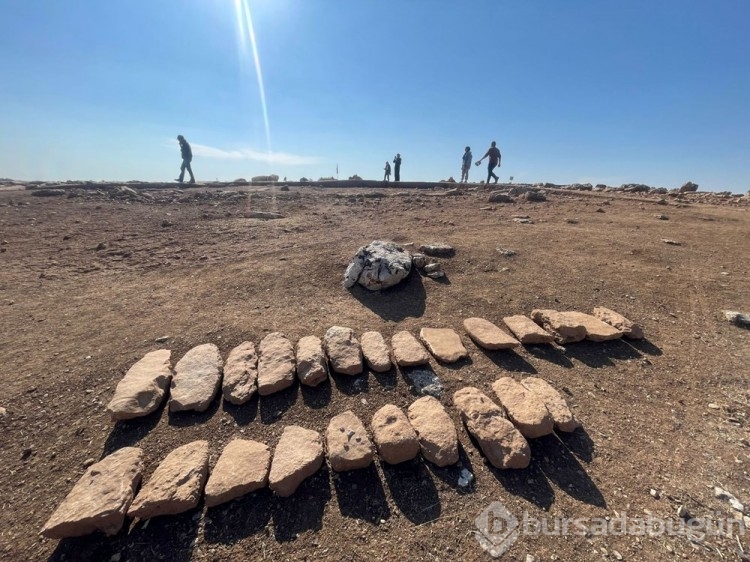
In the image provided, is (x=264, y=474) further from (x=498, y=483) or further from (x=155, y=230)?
(x=155, y=230)

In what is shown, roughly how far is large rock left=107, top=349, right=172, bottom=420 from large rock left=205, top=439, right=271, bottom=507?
0.86m

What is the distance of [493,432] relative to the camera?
229 centimetres

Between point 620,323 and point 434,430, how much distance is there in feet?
8.86

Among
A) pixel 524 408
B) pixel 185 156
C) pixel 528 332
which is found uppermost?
pixel 185 156

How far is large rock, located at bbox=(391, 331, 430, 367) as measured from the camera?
9.86 feet

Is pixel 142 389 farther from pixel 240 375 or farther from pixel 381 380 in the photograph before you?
pixel 381 380

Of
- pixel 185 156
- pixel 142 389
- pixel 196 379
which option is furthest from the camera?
pixel 185 156

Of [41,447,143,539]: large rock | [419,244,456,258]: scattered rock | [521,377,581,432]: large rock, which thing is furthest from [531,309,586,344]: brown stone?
[41,447,143,539]: large rock

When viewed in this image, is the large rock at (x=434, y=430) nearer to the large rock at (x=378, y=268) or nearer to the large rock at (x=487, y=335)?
the large rock at (x=487, y=335)

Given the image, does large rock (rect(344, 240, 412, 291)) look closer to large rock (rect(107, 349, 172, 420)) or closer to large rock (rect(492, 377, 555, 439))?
large rock (rect(492, 377, 555, 439))

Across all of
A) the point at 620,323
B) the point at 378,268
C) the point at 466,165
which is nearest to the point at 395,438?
the point at 378,268

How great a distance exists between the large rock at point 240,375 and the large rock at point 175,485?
498 mm

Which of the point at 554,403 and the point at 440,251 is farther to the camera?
the point at 440,251

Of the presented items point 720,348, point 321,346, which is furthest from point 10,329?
point 720,348
